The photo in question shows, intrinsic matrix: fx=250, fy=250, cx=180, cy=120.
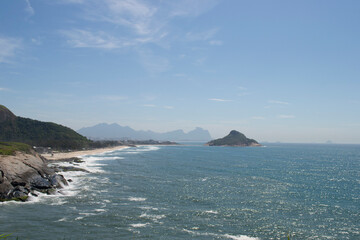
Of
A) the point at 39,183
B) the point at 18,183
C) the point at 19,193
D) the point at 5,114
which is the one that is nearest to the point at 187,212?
the point at 19,193

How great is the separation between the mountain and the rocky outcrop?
306ft

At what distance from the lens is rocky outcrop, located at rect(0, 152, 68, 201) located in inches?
1551

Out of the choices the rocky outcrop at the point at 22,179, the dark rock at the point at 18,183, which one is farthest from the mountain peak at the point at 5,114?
the dark rock at the point at 18,183

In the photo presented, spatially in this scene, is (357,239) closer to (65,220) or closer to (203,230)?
(203,230)

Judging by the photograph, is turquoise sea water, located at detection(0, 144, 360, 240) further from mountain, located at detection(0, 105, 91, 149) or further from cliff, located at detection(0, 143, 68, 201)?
mountain, located at detection(0, 105, 91, 149)

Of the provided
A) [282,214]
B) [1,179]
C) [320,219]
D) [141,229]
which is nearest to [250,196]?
[282,214]

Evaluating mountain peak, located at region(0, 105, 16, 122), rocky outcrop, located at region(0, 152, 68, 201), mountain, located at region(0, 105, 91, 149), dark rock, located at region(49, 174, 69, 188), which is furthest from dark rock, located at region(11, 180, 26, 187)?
mountain peak, located at region(0, 105, 16, 122)

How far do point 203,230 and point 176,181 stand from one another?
28.4 meters

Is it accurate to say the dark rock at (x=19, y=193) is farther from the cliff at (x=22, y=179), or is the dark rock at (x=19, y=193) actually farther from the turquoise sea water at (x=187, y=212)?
the turquoise sea water at (x=187, y=212)

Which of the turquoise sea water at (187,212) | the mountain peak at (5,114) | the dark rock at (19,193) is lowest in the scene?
the turquoise sea water at (187,212)

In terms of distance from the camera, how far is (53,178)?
48.6 m

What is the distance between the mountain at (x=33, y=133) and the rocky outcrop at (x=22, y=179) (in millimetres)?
93328

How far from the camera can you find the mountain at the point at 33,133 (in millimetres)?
138875

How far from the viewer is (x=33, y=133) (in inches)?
6048
